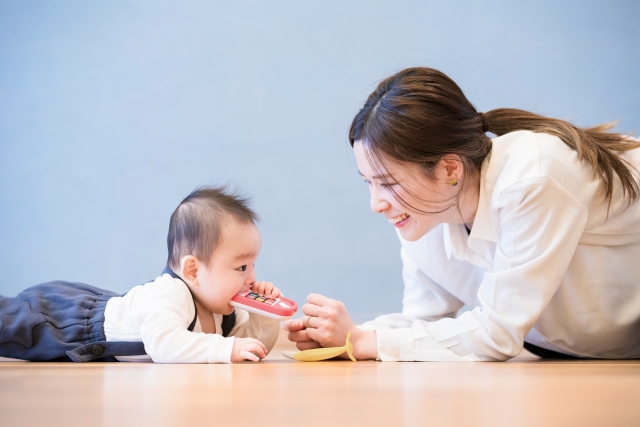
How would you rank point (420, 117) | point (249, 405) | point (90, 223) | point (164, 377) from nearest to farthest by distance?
1. point (249, 405)
2. point (164, 377)
3. point (420, 117)
4. point (90, 223)

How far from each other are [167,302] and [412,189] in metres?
0.56

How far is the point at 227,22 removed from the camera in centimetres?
294

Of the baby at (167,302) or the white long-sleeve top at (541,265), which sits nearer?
the white long-sleeve top at (541,265)

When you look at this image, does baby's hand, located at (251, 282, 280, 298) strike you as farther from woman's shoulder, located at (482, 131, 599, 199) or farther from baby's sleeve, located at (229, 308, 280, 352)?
woman's shoulder, located at (482, 131, 599, 199)

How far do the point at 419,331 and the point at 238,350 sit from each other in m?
0.37

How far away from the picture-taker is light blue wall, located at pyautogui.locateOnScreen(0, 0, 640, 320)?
110 inches

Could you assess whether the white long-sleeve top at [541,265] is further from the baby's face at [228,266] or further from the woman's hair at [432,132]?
the baby's face at [228,266]

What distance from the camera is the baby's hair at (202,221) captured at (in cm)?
148

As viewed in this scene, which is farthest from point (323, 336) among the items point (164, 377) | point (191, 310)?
point (164, 377)

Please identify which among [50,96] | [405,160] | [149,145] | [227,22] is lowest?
[405,160]

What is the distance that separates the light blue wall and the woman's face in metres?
1.46

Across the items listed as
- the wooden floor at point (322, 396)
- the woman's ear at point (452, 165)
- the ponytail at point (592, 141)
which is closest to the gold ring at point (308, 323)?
the wooden floor at point (322, 396)

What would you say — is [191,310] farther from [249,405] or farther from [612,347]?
[612,347]

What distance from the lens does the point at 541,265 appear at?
4.04 feet
